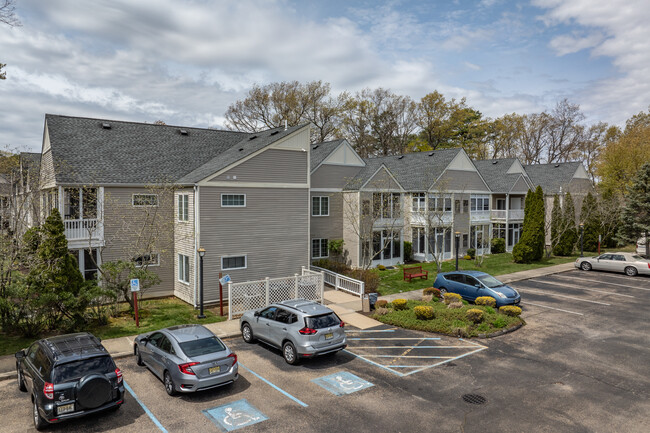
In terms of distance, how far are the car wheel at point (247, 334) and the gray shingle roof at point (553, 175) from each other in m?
38.4

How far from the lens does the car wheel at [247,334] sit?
581 inches

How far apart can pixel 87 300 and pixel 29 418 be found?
6534 mm

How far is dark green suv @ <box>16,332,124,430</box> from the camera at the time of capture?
8.43 m

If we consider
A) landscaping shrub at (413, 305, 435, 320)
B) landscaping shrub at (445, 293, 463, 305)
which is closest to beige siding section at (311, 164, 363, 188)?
landscaping shrub at (445, 293, 463, 305)

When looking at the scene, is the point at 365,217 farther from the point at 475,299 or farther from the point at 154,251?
the point at 154,251

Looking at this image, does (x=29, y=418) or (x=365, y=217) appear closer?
(x=29, y=418)

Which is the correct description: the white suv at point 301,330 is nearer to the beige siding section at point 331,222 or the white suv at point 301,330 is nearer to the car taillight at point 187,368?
the car taillight at point 187,368

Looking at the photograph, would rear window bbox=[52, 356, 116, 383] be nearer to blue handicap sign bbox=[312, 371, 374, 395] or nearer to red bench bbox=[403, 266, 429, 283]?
blue handicap sign bbox=[312, 371, 374, 395]

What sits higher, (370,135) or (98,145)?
(370,135)

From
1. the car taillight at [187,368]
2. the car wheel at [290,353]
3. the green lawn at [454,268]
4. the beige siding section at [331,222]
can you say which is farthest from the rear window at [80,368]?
the beige siding section at [331,222]

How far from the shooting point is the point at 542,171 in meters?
46.5

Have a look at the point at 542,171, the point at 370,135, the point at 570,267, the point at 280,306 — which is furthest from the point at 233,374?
the point at 370,135

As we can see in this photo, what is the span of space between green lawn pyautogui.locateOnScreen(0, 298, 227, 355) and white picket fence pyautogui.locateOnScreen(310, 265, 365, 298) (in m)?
7.44

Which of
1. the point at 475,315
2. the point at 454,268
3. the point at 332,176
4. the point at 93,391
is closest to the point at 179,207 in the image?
the point at 332,176
